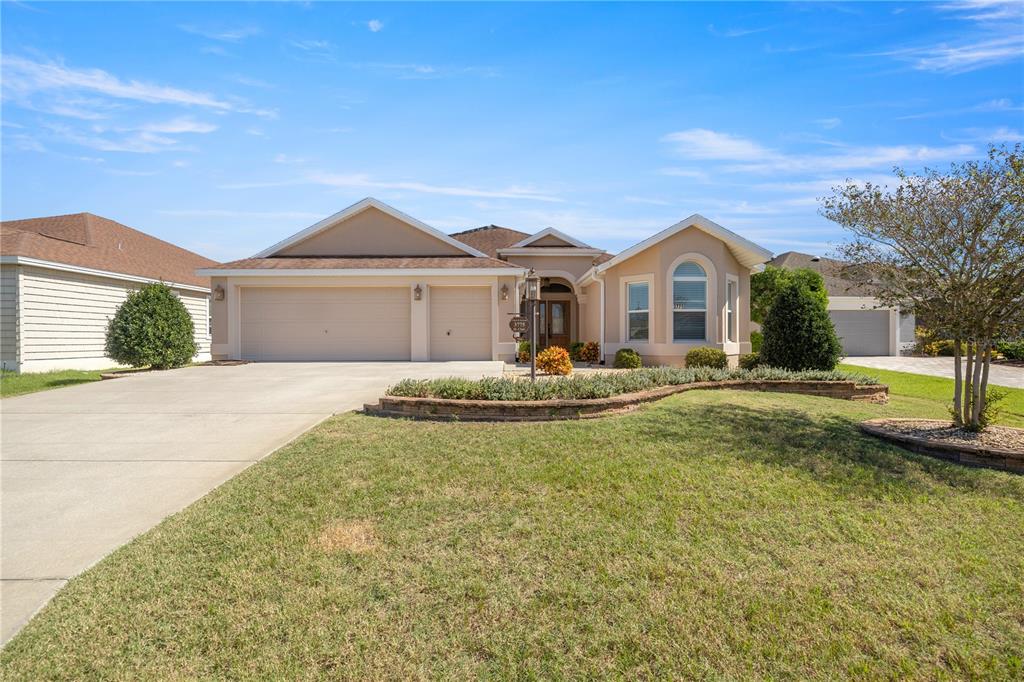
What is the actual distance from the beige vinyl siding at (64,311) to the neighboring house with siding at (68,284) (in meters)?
0.03

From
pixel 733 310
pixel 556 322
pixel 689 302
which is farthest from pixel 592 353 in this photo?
pixel 556 322

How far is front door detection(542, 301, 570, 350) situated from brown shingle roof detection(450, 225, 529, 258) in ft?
11.7

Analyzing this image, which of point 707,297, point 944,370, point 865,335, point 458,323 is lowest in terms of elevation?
point 944,370

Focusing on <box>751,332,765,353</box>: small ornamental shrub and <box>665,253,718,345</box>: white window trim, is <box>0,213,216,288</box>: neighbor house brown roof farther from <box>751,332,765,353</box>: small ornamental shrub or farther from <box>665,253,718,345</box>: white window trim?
<box>751,332,765,353</box>: small ornamental shrub

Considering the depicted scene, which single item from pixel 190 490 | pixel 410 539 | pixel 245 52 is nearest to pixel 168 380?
pixel 245 52

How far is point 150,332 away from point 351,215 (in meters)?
7.42

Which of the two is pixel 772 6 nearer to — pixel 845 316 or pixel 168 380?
pixel 168 380

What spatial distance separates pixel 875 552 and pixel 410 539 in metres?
3.43

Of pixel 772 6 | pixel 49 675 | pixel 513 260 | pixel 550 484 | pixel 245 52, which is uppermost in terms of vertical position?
pixel 772 6

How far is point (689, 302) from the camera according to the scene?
50.3 ft

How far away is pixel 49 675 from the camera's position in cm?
278

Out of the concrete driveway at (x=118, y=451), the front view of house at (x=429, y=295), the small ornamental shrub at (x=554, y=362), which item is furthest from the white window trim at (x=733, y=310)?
the concrete driveway at (x=118, y=451)

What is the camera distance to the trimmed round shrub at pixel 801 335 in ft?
37.3

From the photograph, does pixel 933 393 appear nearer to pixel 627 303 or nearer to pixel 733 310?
pixel 733 310
